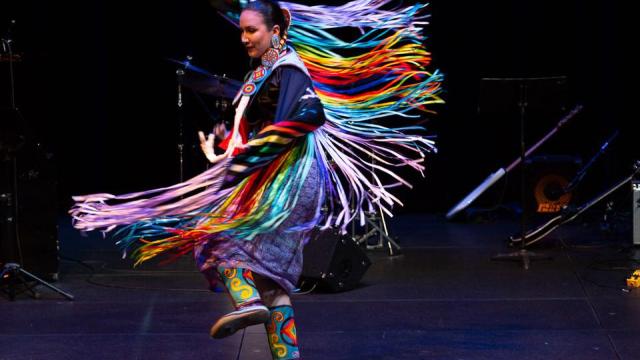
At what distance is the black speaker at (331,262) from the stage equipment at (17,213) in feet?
4.68

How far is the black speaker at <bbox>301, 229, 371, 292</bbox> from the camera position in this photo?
550 cm

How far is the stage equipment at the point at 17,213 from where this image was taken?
5430 millimetres

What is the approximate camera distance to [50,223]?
19.7 ft

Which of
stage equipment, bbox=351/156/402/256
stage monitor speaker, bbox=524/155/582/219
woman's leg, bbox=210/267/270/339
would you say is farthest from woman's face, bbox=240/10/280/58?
stage monitor speaker, bbox=524/155/582/219

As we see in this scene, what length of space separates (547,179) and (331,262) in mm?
3964

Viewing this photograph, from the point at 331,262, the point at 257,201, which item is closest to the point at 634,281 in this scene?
the point at 331,262

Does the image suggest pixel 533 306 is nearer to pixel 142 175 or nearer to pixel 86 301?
pixel 86 301

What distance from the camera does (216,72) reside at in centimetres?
927

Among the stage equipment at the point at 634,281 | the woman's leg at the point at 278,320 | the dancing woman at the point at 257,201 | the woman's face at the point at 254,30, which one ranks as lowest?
the stage equipment at the point at 634,281

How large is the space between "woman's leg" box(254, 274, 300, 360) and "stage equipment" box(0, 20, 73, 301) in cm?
240

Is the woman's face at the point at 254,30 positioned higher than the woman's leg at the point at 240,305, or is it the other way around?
the woman's face at the point at 254,30

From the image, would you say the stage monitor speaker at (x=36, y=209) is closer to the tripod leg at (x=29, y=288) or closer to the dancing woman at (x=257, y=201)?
Result: the tripod leg at (x=29, y=288)

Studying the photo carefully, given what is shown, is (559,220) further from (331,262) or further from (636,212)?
(331,262)

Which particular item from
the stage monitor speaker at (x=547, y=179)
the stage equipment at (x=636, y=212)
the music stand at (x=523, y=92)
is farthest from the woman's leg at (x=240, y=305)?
the stage monitor speaker at (x=547, y=179)
